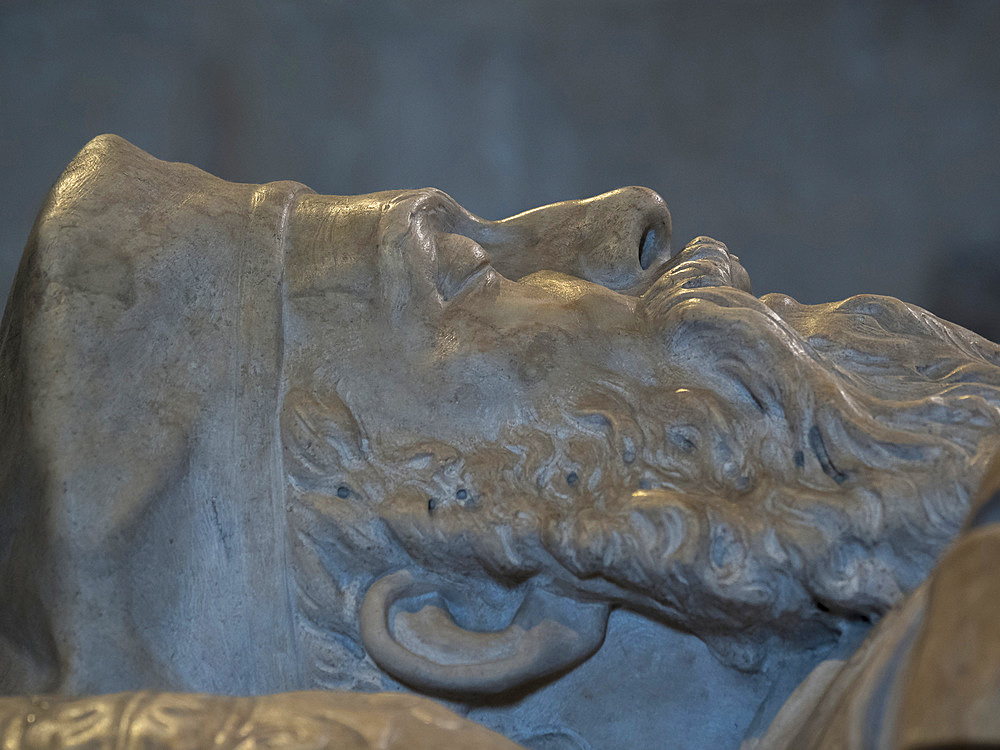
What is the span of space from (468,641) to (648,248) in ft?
1.95

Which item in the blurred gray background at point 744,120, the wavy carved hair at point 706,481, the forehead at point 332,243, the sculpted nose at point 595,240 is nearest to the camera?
the wavy carved hair at point 706,481

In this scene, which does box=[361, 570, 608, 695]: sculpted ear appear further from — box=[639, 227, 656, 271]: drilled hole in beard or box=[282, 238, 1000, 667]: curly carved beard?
box=[639, 227, 656, 271]: drilled hole in beard

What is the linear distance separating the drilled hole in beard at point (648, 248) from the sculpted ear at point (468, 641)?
1.59 ft

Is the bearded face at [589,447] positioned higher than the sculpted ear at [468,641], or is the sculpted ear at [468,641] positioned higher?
the bearded face at [589,447]

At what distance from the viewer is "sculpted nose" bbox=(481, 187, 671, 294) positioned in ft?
3.89

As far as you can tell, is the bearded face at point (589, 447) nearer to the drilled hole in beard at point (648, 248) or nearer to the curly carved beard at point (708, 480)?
the curly carved beard at point (708, 480)

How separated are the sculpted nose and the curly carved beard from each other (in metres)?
0.14

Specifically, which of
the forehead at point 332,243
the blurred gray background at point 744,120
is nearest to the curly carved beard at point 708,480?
the forehead at point 332,243

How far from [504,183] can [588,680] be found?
8.20 ft

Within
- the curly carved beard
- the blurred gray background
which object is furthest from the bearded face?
the blurred gray background

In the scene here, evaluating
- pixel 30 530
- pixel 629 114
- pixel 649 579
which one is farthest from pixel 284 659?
pixel 629 114

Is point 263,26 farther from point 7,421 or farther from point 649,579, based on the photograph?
point 649,579

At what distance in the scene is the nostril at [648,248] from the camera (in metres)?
1.23

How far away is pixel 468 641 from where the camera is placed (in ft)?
3.05
